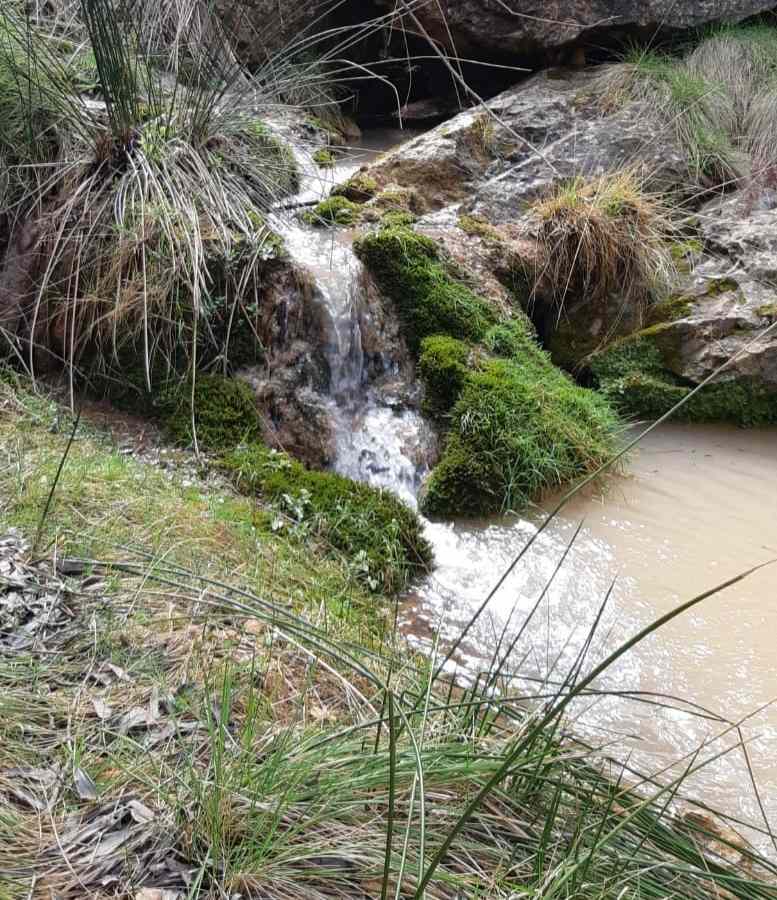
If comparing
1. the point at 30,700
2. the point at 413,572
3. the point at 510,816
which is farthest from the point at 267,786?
the point at 413,572

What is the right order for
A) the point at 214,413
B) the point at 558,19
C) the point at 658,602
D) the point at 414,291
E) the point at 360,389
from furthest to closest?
the point at 558,19, the point at 414,291, the point at 360,389, the point at 214,413, the point at 658,602

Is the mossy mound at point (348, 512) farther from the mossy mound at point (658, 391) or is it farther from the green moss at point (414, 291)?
the mossy mound at point (658, 391)

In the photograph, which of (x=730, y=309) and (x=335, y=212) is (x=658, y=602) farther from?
(x=335, y=212)

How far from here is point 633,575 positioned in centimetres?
328

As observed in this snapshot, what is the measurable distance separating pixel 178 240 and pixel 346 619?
1.92m

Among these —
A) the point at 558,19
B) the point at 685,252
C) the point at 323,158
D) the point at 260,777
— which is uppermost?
the point at 558,19

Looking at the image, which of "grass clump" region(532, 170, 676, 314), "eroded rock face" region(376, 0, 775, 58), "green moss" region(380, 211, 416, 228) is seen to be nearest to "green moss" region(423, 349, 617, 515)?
"grass clump" region(532, 170, 676, 314)

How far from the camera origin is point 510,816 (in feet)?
4.50

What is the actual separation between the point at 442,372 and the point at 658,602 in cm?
167

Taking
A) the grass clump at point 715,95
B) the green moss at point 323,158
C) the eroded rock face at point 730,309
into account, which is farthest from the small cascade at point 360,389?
the grass clump at point 715,95

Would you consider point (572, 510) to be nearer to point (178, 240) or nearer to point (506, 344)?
point (506, 344)

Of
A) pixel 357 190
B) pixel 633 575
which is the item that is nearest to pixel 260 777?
pixel 633 575

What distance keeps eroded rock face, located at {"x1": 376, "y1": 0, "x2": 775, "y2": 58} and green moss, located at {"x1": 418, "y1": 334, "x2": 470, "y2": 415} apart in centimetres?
336

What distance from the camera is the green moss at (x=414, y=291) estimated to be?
14.3 ft
